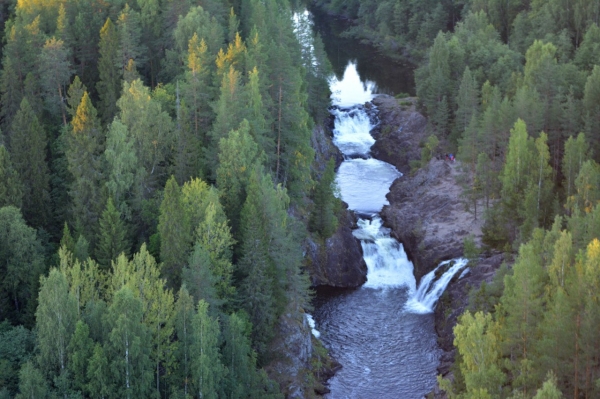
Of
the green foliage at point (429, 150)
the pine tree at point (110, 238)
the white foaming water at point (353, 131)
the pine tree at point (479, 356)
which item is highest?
the white foaming water at point (353, 131)

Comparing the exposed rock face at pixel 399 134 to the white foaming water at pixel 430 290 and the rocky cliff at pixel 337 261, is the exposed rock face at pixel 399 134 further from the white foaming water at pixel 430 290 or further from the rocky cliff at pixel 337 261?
the white foaming water at pixel 430 290

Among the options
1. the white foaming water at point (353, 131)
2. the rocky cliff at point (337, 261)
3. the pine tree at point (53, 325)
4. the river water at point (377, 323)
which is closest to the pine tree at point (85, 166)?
the pine tree at point (53, 325)

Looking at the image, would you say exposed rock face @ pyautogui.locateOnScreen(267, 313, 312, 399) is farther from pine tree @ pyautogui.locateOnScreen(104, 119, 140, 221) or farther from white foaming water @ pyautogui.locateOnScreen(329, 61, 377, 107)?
white foaming water @ pyautogui.locateOnScreen(329, 61, 377, 107)

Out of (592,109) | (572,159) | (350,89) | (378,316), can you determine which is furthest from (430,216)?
(350,89)

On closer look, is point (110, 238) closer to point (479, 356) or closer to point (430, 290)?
point (479, 356)

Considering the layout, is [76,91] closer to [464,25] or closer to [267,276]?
[267,276]
